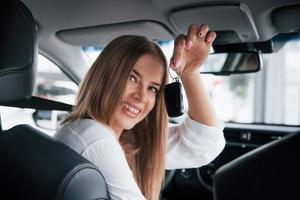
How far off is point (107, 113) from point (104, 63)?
9.0 inches

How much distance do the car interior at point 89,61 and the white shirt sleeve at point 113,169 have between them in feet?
0.46

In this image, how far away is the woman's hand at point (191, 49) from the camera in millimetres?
1678

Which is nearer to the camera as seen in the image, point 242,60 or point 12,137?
point 12,137

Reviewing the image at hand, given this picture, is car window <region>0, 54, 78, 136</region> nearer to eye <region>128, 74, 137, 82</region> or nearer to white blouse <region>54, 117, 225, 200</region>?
eye <region>128, 74, 137, 82</region>

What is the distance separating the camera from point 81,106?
5.78 ft

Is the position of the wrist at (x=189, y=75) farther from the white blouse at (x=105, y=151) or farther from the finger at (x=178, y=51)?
the white blouse at (x=105, y=151)

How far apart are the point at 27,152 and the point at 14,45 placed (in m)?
0.40

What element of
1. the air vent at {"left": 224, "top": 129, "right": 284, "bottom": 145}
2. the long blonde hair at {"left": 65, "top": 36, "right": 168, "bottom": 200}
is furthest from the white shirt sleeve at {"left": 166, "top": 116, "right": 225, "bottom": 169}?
the air vent at {"left": 224, "top": 129, "right": 284, "bottom": 145}

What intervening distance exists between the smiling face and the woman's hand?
0.37 feet

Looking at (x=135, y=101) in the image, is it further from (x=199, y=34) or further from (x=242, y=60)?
(x=242, y=60)

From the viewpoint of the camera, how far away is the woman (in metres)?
1.52

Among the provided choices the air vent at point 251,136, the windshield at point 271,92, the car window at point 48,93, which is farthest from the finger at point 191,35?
the windshield at point 271,92

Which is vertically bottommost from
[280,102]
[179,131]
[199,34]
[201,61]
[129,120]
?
[280,102]

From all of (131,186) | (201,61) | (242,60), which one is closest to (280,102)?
(242,60)
